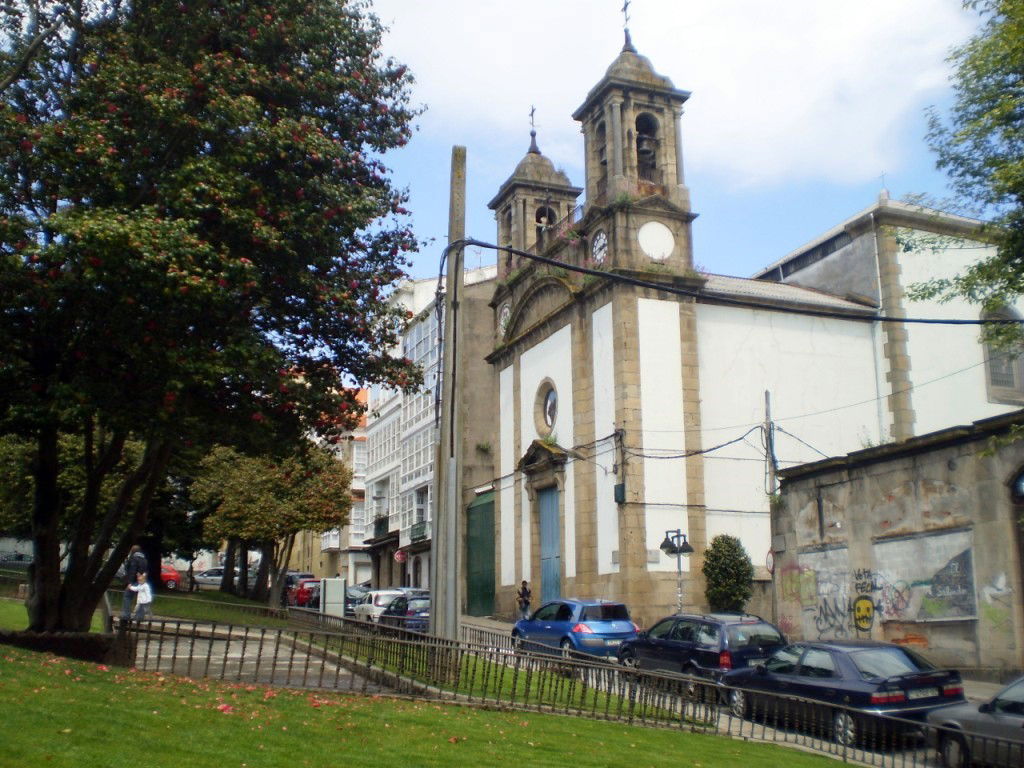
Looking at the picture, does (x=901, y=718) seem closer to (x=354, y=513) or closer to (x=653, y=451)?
(x=653, y=451)

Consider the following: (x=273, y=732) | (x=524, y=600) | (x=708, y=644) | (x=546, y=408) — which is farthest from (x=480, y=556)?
(x=273, y=732)

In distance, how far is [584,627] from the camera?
20984 millimetres

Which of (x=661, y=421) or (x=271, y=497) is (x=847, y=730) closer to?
(x=661, y=421)

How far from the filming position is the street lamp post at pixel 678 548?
2578cm

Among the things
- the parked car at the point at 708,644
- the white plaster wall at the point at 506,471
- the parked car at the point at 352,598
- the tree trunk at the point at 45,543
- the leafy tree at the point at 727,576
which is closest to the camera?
the tree trunk at the point at 45,543

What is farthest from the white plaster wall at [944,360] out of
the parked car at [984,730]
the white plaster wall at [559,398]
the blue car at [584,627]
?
the parked car at [984,730]

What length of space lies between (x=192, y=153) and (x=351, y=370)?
13.3 ft

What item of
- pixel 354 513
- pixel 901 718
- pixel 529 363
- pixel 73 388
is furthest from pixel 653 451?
pixel 354 513

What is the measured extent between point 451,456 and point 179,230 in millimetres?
4896

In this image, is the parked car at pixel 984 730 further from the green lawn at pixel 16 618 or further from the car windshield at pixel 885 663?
the green lawn at pixel 16 618

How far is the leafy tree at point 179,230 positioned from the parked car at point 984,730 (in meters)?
9.03

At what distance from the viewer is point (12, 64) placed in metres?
14.3

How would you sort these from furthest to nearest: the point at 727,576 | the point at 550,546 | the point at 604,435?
the point at 550,546 < the point at 604,435 < the point at 727,576

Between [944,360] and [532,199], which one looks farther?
[532,199]
